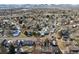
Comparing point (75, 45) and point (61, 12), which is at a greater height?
point (61, 12)

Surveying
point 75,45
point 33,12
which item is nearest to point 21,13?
point 33,12

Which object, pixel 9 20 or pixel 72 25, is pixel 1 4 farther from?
pixel 72 25

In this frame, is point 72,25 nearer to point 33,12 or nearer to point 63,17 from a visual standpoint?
point 63,17

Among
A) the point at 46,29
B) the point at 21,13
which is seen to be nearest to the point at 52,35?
the point at 46,29

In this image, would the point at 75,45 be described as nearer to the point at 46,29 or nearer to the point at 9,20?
the point at 46,29
